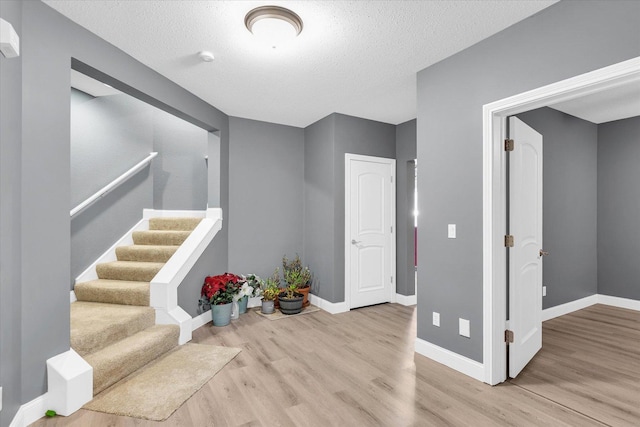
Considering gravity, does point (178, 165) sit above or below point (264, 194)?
Result: above

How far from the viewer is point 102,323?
2.71 m

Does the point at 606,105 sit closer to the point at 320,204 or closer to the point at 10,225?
the point at 320,204

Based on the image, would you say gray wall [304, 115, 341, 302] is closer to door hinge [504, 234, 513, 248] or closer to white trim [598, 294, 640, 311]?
door hinge [504, 234, 513, 248]

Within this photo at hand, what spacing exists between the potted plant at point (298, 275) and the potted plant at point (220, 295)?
85cm

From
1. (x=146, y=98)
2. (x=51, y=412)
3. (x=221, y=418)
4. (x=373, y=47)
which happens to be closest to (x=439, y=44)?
(x=373, y=47)

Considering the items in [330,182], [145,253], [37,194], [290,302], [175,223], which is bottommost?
[290,302]

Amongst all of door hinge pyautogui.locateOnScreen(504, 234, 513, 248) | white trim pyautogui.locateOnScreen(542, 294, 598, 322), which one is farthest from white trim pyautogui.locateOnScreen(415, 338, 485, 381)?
white trim pyautogui.locateOnScreen(542, 294, 598, 322)

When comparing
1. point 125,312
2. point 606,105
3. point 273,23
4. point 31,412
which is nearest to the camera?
point 31,412

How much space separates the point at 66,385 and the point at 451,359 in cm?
272

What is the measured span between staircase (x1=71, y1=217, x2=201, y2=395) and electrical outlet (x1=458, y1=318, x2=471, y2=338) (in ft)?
8.29

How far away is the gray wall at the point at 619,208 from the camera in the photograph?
4.46 m

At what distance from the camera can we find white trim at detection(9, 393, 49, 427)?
74.6 inches

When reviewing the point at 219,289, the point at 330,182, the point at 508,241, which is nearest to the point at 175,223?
the point at 219,289

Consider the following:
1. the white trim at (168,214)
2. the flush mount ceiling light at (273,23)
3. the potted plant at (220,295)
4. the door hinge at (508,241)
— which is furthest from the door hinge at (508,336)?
the white trim at (168,214)
